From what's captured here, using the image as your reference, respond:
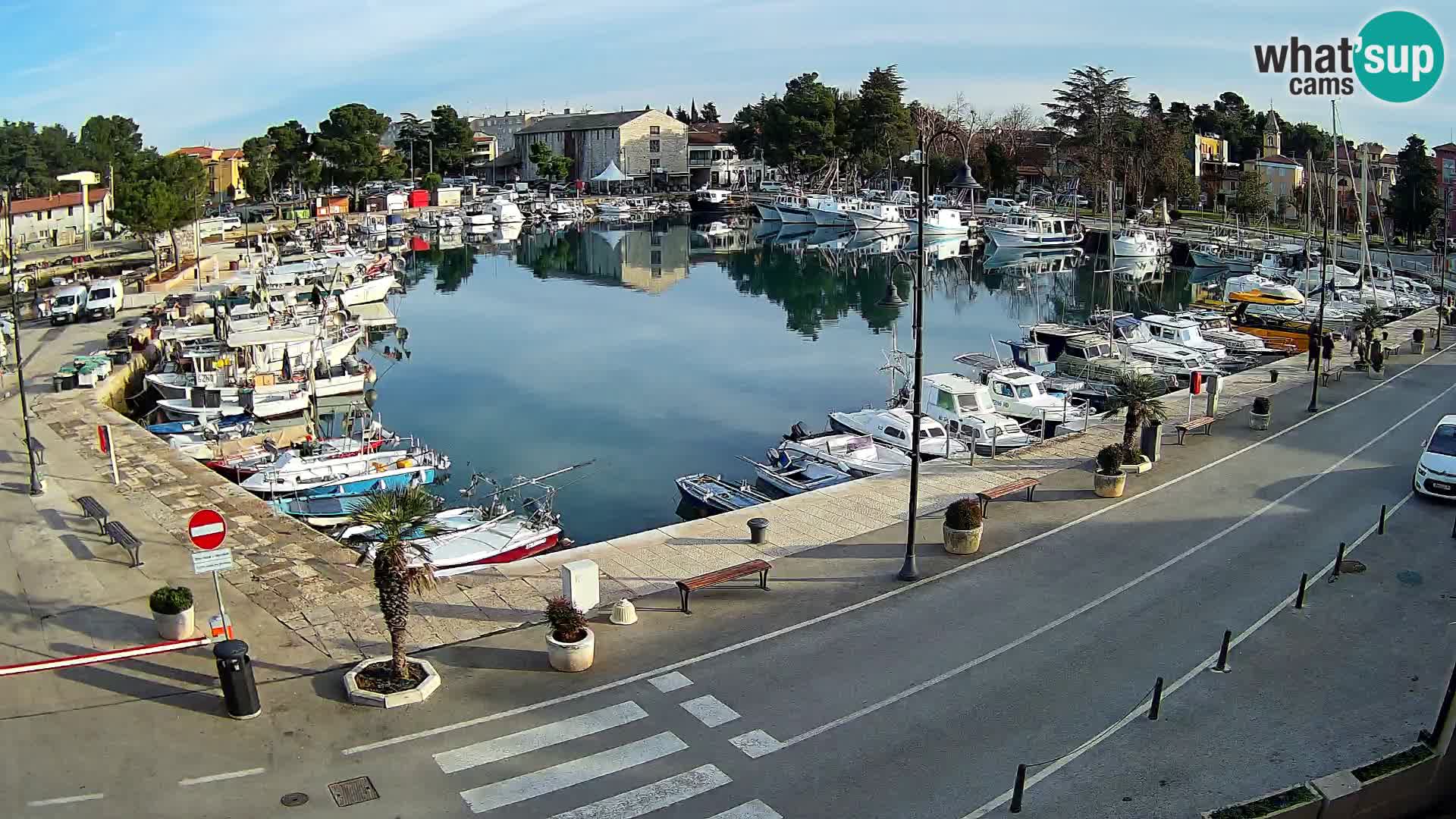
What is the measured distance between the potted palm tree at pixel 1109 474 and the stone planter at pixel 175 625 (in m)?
17.1

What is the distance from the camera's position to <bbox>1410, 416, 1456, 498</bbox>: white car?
2275 cm

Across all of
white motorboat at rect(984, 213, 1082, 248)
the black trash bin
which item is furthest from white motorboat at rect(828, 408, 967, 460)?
white motorboat at rect(984, 213, 1082, 248)

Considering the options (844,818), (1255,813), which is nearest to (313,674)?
(844,818)

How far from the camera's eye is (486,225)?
12731 centimetres

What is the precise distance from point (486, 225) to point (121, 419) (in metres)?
97.0

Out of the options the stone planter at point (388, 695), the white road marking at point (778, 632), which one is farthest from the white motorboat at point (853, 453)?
the stone planter at point (388, 695)

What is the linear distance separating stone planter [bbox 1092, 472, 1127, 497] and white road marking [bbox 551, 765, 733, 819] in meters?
13.3

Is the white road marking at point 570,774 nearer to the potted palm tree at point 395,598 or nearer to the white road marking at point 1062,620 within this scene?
the white road marking at point 1062,620

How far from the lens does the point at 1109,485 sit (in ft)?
77.1

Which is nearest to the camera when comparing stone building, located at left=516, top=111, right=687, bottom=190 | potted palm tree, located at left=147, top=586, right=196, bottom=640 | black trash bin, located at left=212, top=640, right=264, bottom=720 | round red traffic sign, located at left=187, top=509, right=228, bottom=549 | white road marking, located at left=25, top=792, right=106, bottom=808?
white road marking, located at left=25, top=792, right=106, bottom=808

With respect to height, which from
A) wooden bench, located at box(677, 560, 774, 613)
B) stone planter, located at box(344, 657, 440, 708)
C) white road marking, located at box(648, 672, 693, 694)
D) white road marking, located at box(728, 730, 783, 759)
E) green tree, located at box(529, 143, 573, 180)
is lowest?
white road marking, located at box(728, 730, 783, 759)

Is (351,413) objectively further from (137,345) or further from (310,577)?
(310,577)

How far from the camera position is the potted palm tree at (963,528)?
65.7 feet

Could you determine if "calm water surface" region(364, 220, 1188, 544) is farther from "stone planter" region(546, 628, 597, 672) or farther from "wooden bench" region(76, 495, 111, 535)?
"stone planter" region(546, 628, 597, 672)
